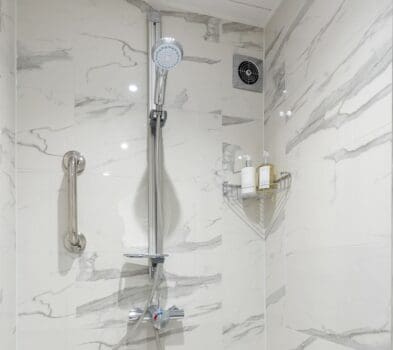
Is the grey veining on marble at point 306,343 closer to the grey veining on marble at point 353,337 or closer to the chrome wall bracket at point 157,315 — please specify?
the grey veining on marble at point 353,337

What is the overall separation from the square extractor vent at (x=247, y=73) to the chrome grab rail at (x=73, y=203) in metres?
0.79

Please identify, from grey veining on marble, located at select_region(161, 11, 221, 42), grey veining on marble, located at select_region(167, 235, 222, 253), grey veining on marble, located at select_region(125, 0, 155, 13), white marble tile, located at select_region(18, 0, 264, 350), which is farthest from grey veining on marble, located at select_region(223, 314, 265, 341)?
grey veining on marble, located at select_region(125, 0, 155, 13)

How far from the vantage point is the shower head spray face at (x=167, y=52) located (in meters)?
1.51

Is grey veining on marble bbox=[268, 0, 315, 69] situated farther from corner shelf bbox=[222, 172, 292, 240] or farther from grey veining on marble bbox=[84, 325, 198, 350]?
grey veining on marble bbox=[84, 325, 198, 350]

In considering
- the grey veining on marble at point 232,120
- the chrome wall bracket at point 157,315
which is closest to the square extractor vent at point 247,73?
the grey veining on marble at point 232,120

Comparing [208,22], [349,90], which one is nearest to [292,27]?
[208,22]

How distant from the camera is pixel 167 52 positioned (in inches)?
60.1

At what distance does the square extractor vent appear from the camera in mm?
1965

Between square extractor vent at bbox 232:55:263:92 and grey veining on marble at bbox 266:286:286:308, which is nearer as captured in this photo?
grey veining on marble at bbox 266:286:286:308

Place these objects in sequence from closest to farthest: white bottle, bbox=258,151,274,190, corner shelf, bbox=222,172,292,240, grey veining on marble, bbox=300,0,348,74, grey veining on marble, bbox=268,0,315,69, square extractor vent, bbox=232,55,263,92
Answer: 1. grey veining on marble, bbox=300,0,348,74
2. grey veining on marble, bbox=268,0,315,69
3. white bottle, bbox=258,151,274,190
4. corner shelf, bbox=222,172,292,240
5. square extractor vent, bbox=232,55,263,92

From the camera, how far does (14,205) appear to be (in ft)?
5.26

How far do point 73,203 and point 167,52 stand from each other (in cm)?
67

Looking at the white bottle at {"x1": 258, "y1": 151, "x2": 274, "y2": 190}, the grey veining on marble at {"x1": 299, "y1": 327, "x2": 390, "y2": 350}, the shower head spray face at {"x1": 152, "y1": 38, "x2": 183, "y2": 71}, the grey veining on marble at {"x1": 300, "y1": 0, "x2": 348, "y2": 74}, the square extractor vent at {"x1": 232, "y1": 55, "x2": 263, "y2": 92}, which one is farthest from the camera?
the square extractor vent at {"x1": 232, "y1": 55, "x2": 263, "y2": 92}

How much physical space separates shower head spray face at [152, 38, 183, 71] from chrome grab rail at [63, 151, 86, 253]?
49cm
